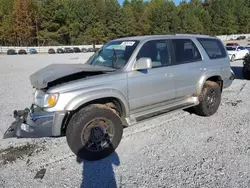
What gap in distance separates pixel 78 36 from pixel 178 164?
68.6m

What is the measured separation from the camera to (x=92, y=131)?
12.1 feet

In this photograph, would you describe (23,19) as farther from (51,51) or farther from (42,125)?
(42,125)

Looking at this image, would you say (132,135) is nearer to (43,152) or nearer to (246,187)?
(43,152)

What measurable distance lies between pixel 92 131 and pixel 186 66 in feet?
7.77

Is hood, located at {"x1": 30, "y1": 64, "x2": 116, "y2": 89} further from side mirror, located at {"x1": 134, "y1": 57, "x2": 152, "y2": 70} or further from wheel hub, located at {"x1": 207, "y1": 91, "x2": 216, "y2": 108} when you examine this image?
wheel hub, located at {"x1": 207, "y1": 91, "x2": 216, "y2": 108}

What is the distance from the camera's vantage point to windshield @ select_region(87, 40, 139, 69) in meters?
4.18

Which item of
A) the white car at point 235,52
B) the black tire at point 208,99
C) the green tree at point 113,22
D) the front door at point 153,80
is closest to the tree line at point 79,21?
the green tree at point 113,22

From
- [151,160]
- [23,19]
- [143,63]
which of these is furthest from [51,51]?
[151,160]

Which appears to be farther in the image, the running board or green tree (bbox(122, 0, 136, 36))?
green tree (bbox(122, 0, 136, 36))

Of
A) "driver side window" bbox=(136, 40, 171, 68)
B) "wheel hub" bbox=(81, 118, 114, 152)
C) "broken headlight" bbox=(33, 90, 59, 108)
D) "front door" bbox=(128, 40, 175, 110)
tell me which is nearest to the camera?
"broken headlight" bbox=(33, 90, 59, 108)

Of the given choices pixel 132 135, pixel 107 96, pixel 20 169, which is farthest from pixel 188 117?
pixel 20 169

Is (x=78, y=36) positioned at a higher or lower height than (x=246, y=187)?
higher

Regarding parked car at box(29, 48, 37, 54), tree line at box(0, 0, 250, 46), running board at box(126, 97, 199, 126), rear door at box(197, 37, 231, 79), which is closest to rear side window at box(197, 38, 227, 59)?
rear door at box(197, 37, 231, 79)

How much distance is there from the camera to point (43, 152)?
396cm
